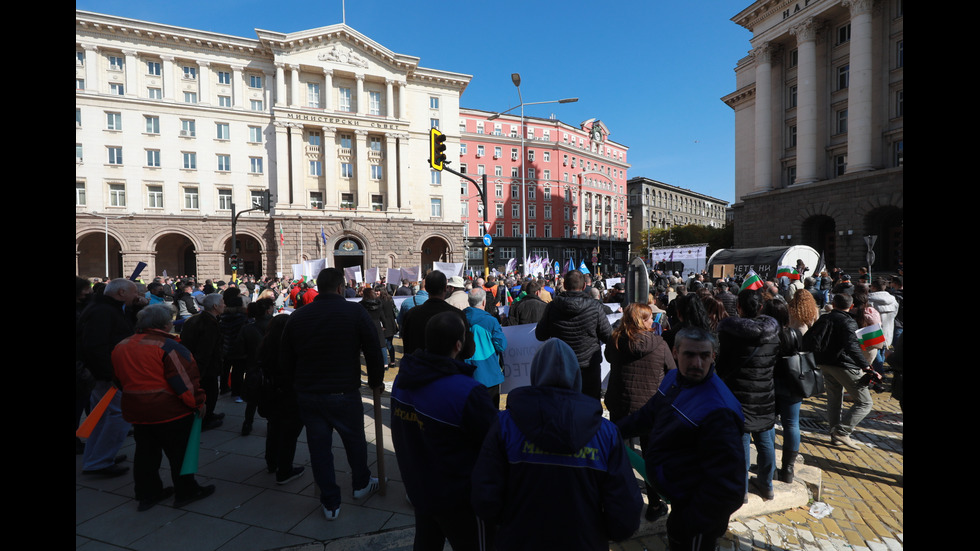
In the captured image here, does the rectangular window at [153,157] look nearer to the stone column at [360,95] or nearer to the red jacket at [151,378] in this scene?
the stone column at [360,95]

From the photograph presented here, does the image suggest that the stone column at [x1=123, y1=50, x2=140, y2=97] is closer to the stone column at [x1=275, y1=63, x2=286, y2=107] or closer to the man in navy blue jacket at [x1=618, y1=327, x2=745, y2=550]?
the stone column at [x1=275, y1=63, x2=286, y2=107]

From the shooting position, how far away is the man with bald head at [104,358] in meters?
4.47

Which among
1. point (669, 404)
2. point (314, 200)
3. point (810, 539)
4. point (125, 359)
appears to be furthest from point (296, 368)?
point (314, 200)

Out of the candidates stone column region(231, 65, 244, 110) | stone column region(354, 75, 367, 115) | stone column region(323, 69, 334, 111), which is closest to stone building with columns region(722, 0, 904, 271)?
stone column region(354, 75, 367, 115)

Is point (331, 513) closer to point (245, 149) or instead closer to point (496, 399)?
point (496, 399)

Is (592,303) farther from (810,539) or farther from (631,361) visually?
(810,539)

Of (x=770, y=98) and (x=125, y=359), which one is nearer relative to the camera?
(x=125, y=359)

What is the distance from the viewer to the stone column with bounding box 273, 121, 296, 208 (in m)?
35.8

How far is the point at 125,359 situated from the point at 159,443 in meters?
0.81

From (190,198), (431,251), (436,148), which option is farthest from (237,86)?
(436,148)

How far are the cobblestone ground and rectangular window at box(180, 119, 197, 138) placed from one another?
139 ft

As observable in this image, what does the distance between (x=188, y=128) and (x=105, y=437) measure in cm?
3864
